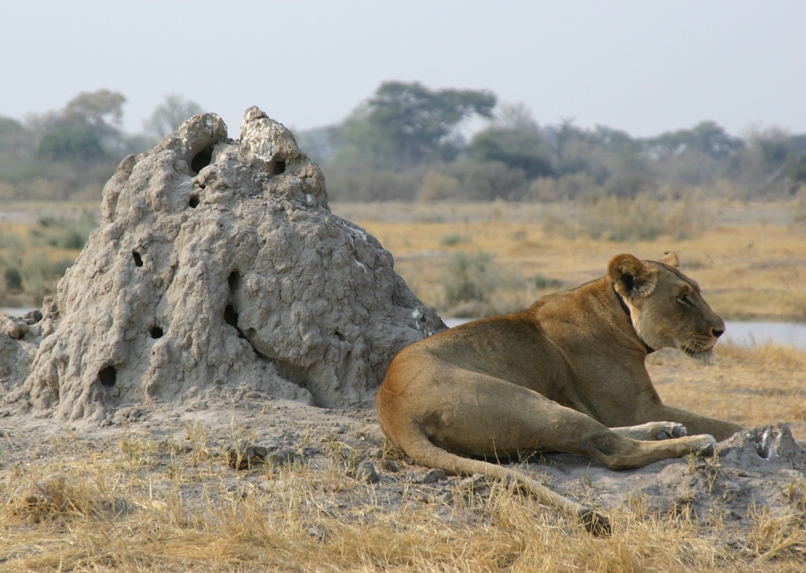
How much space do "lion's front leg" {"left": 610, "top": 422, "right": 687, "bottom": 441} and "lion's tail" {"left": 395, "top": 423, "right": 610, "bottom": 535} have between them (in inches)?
36.7

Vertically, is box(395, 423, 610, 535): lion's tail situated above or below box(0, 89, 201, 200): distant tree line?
below

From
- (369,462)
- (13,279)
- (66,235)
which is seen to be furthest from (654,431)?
(66,235)

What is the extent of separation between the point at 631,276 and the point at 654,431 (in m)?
0.97

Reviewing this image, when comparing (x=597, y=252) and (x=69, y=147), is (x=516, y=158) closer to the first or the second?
(x=69, y=147)

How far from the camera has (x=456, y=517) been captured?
15.0ft

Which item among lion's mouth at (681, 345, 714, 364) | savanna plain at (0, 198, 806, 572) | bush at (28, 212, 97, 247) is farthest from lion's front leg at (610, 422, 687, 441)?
bush at (28, 212, 97, 247)

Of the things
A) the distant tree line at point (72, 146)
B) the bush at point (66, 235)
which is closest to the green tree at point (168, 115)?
the distant tree line at point (72, 146)

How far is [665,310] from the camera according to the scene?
5.89 meters

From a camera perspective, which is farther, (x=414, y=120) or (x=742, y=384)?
(x=414, y=120)

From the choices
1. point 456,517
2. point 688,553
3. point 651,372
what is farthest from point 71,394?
point 651,372

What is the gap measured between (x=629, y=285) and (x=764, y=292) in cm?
1389

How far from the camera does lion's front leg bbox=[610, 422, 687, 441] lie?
5.40 meters

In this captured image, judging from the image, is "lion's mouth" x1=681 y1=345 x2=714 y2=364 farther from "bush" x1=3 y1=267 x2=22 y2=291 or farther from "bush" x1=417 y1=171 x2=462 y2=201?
"bush" x1=417 y1=171 x2=462 y2=201

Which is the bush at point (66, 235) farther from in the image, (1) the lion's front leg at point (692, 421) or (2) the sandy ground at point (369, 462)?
(1) the lion's front leg at point (692, 421)
